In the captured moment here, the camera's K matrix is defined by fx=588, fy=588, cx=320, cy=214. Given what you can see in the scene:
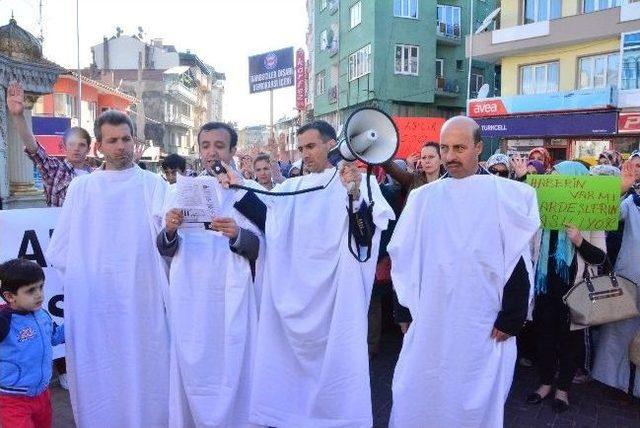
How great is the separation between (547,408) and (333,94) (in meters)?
31.1

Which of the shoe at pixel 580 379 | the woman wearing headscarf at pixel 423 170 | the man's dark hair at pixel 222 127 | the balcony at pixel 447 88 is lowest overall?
the shoe at pixel 580 379

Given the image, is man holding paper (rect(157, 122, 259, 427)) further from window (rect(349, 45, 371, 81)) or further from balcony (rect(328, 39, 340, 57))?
balcony (rect(328, 39, 340, 57))

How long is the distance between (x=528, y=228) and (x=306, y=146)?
1496mm

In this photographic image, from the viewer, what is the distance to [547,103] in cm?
2217

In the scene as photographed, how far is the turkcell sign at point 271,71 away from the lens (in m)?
11.6

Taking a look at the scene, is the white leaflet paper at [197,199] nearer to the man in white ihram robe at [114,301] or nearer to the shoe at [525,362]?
the man in white ihram robe at [114,301]

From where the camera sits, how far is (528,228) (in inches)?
132

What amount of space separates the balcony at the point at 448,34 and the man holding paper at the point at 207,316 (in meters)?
29.2

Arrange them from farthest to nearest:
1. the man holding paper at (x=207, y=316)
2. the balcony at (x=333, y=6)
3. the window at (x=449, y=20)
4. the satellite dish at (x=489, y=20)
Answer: the balcony at (x=333, y=6) < the window at (x=449, y=20) < the satellite dish at (x=489, y=20) < the man holding paper at (x=207, y=316)

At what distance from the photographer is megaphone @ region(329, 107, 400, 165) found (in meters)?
3.51

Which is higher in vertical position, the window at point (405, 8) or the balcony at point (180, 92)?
the balcony at point (180, 92)

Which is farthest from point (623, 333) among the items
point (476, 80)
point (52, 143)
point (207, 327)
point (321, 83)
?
point (321, 83)

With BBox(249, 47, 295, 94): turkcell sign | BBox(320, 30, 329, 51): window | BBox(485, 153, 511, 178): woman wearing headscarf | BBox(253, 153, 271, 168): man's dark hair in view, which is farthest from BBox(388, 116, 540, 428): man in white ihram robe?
BBox(320, 30, 329, 51): window

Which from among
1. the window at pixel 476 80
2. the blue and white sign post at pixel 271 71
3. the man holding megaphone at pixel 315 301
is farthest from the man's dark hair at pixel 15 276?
the window at pixel 476 80
